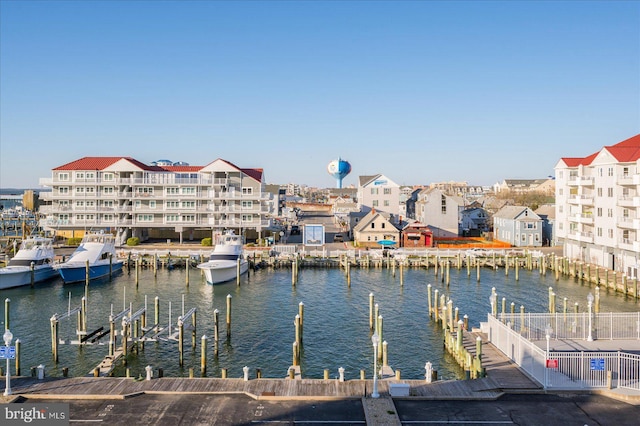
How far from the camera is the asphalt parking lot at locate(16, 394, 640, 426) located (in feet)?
62.3

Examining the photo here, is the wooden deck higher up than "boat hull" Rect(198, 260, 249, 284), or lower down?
lower down

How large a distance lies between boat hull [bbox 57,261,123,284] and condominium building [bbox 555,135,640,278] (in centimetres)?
5822

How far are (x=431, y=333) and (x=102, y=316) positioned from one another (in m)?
26.8

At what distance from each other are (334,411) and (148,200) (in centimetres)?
6920

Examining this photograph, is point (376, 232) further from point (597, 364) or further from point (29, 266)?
point (597, 364)

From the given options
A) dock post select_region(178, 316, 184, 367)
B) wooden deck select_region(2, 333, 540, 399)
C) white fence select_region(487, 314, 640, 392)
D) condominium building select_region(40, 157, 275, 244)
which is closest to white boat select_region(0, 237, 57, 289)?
condominium building select_region(40, 157, 275, 244)

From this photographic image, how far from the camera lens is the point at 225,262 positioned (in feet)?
188

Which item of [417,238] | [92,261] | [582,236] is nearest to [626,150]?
[582,236]

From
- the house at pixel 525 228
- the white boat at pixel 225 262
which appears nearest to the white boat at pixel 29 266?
the white boat at pixel 225 262

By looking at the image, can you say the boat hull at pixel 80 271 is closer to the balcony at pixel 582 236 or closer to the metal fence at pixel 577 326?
the metal fence at pixel 577 326

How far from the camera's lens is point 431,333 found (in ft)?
123

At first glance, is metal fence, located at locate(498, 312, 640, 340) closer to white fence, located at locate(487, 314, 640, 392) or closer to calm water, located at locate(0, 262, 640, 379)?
calm water, located at locate(0, 262, 640, 379)

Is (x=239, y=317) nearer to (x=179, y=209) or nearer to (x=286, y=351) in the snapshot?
(x=286, y=351)

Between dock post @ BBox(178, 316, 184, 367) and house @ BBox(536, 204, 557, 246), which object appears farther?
house @ BBox(536, 204, 557, 246)
